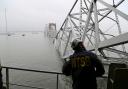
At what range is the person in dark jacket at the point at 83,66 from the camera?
367cm

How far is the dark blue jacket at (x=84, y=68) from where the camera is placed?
3.67 meters

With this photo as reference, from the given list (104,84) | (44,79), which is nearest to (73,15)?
(44,79)

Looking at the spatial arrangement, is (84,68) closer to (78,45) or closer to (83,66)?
(83,66)

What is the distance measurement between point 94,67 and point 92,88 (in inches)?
14.1

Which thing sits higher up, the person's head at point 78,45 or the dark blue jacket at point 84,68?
the person's head at point 78,45

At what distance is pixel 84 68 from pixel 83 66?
4 centimetres

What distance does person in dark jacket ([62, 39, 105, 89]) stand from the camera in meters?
3.67

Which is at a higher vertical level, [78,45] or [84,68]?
[78,45]

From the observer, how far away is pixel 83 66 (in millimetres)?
3682

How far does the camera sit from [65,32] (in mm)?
27625

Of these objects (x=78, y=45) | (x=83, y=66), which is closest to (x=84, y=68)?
(x=83, y=66)

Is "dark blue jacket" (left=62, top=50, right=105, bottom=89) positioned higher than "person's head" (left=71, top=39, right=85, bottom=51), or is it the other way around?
"person's head" (left=71, top=39, right=85, bottom=51)

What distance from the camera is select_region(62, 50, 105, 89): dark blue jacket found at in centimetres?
367

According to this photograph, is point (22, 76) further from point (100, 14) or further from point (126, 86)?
point (126, 86)
